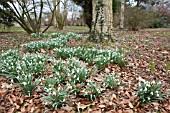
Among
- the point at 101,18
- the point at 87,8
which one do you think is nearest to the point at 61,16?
the point at 87,8

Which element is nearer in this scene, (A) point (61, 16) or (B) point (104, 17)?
(B) point (104, 17)

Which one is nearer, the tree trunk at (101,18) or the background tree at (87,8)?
the tree trunk at (101,18)

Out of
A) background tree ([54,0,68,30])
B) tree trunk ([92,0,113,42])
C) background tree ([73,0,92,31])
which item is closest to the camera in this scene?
tree trunk ([92,0,113,42])

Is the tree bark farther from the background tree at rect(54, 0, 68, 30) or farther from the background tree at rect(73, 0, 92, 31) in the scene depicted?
the background tree at rect(54, 0, 68, 30)

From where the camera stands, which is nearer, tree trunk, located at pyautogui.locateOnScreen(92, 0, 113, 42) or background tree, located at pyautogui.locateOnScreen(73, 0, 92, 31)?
tree trunk, located at pyautogui.locateOnScreen(92, 0, 113, 42)

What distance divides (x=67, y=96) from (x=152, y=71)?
197 centimetres

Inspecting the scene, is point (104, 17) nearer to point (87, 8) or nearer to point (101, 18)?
point (101, 18)

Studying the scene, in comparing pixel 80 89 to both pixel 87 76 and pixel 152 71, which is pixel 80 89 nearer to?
pixel 87 76

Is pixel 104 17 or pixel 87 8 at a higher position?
pixel 87 8

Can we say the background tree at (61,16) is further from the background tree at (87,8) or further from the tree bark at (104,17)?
the tree bark at (104,17)

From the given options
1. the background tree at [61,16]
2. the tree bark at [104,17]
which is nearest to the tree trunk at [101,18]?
the tree bark at [104,17]

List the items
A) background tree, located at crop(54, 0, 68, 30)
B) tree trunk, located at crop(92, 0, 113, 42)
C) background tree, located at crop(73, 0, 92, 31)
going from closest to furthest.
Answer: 1. tree trunk, located at crop(92, 0, 113, 42)
2. background tree, located at crop(73, 0, 92, 31)
3. background tree, located at crop(54, 0, 68, 30)

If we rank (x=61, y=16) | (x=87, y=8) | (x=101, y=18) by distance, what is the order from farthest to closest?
(x=61, y=16) → (x=87, y=8) → (x=101, y=18)

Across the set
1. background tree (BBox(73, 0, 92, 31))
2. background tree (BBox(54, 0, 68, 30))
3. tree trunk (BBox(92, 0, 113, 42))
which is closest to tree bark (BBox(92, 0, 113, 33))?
tree trunk (BBox(92, 0, 113, 42))
